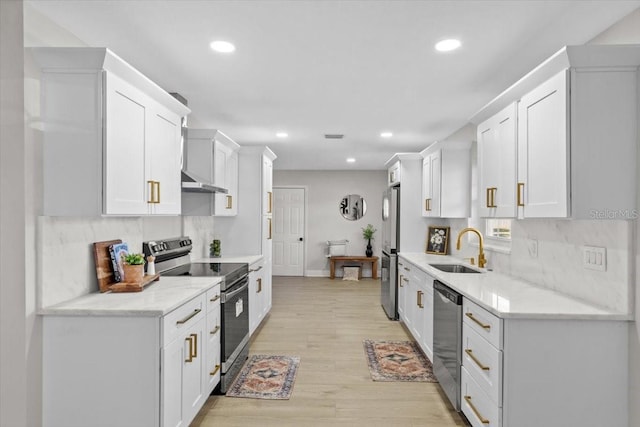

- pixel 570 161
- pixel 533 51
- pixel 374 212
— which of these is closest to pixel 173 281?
pixel 570 161

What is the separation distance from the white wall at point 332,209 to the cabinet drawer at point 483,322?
5989mm

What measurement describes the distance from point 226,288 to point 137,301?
0.97m

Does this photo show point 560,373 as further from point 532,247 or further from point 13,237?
point 13,237

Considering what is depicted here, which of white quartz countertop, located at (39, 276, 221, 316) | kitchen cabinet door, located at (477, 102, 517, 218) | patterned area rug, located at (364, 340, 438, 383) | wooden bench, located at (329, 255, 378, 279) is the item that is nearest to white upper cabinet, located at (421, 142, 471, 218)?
kitchen cabinet door, located at (477, 102, 517, 218)

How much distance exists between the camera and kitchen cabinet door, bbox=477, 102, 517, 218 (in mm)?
2488

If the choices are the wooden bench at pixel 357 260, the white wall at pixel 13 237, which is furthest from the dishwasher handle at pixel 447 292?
the wooden bench at pixel 357 260

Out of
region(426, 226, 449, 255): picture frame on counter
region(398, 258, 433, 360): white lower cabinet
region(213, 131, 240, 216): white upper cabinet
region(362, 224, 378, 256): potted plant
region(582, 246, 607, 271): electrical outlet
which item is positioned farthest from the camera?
region(362, 224, 378, 256): potted plant

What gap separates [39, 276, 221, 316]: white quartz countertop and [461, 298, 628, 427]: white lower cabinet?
5.91 ft

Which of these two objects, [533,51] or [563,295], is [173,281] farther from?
[533,51]

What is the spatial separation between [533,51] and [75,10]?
2.67m

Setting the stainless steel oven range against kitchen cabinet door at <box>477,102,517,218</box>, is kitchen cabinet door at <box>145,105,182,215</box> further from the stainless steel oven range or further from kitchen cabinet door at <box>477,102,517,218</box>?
kitchen cabinet door at <box>477,102,517,218</box>

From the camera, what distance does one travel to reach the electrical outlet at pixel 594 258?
7.04 ft

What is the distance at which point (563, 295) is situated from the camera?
7.99 feet

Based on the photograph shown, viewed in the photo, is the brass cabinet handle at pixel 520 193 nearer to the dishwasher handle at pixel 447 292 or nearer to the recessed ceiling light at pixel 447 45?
the dishwasher handle at pixel 447 292
